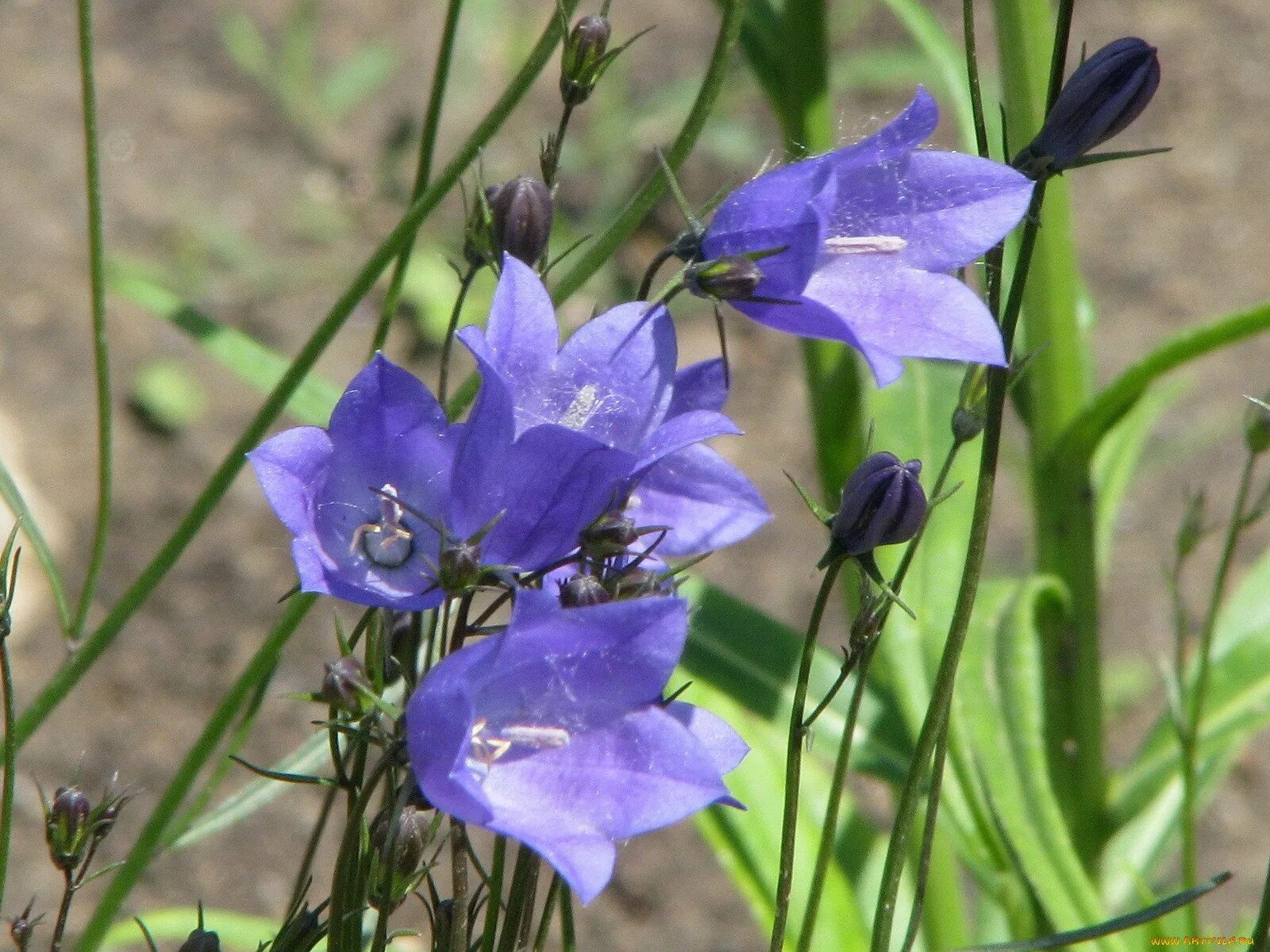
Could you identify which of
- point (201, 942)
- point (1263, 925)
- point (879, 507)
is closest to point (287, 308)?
point (201, 942)

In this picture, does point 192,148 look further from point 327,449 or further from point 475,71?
point 327,449

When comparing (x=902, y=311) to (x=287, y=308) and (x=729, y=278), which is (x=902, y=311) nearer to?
(x=729, y=278)

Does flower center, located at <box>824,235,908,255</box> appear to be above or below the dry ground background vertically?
below

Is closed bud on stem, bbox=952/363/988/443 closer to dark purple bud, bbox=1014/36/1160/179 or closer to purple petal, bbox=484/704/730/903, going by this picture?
dark purple bud, bbox=1014/36/1160/179

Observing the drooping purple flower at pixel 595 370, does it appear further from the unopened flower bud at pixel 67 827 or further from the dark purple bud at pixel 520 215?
the unopened flower bud at pixel 67 827

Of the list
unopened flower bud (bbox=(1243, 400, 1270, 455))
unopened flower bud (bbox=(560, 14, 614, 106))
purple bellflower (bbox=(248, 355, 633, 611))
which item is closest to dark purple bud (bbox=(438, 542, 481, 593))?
purple bellflower (bbox=(248, 355, 633, 611))

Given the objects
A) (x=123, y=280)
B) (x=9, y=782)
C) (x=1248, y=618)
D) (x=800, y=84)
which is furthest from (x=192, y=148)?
Result: (x=9, y=782)
